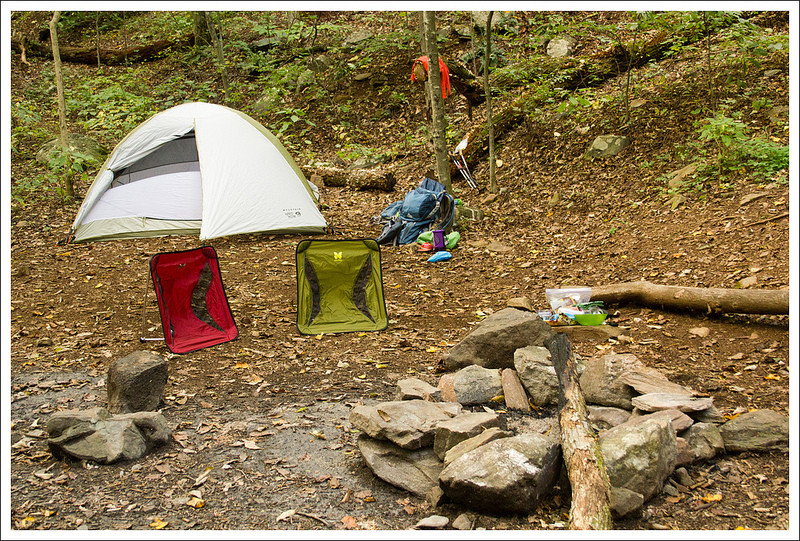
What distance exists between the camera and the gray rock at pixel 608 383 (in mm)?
3289

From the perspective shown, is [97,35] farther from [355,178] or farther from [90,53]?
[355,178]

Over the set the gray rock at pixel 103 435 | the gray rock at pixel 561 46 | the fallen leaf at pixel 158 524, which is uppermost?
the gray rock at pixel 561 46

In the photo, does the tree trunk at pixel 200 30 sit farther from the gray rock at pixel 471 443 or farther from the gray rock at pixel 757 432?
the gray rock at pixel 757 432

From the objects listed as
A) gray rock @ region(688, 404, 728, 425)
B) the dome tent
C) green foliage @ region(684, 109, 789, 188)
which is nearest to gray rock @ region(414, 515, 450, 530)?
gray rock @ region(688, 404, 728, 425)

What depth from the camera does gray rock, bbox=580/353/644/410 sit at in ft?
10.8

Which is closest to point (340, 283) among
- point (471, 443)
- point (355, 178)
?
point (471, 443)

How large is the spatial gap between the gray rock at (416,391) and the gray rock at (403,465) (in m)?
0.52

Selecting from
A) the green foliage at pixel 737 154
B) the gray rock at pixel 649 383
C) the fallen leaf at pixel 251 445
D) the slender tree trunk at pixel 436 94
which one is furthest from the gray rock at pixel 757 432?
the slender tree trunk at pixel 436 94

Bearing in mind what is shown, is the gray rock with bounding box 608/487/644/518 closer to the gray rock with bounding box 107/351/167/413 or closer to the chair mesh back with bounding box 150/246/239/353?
the gray rock with bounding box 107/351/167/413

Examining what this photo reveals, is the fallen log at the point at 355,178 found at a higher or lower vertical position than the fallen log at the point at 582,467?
higher

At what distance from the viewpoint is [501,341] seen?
388cm

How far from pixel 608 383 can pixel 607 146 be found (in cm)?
573

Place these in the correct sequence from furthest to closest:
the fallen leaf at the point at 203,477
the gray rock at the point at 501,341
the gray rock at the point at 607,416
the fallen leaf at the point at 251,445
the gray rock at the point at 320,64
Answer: the gray rock at the point at 320,64 < the gray rock at the point at 501,341 < the gray rock at the point at 607,416 < the fallen leaf at the point at 251,445 < the fallen leaf at the point at 203,477

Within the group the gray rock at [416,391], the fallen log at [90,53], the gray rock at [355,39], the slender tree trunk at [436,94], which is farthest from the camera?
the fallen log at [90,53]
